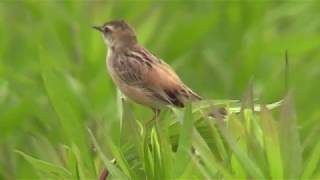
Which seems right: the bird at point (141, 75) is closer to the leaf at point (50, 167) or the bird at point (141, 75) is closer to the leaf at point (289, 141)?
the leaf at point (50, 167)

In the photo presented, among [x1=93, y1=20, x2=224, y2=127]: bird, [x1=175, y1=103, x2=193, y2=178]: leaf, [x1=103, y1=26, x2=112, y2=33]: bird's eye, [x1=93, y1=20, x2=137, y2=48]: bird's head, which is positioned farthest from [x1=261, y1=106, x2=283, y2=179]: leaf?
[x1=103, y1=26, x2=112, y2=33]: bird's eye

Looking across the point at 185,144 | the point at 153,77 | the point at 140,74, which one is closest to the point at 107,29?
the point at 140,74

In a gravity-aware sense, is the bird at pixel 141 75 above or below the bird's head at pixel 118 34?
below

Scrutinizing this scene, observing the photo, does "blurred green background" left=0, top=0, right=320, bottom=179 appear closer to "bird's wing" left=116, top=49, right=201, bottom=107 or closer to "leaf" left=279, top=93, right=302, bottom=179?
"bird's wing" left=116, top=49, right=201, bottom=107

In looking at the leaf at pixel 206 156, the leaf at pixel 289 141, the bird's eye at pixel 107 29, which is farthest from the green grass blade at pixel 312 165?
the bird's eye at pixel 107 29

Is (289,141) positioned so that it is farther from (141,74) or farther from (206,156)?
(141,74)

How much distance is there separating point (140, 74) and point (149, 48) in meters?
1.56

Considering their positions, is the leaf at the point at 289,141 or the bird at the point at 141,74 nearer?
the leaf at the point at 289,141

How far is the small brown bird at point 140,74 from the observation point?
10.6ft

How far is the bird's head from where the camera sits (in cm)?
402

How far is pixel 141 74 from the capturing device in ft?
11.7

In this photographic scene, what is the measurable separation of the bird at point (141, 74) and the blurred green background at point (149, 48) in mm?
240

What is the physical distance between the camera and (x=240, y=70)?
5359mm

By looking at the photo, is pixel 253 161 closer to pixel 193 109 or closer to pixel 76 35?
pixel 193 109
